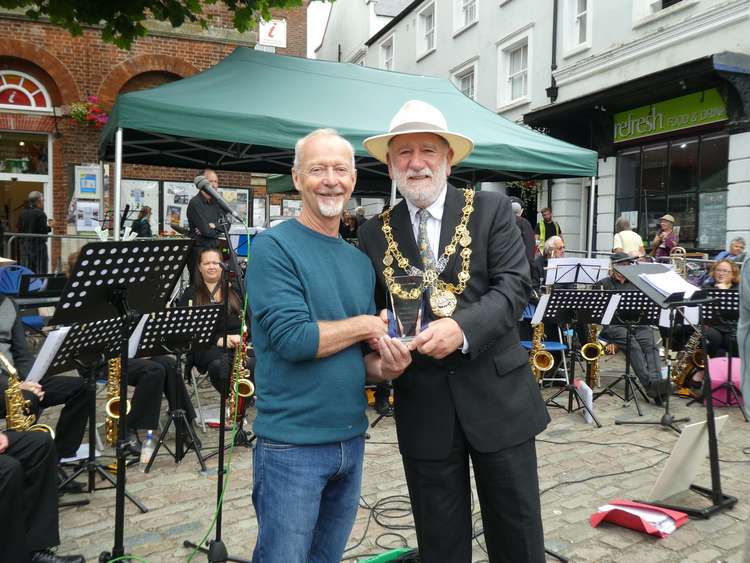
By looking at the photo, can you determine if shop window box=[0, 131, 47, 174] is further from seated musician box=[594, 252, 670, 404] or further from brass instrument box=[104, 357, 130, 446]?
seated musician box=[594, 252, 670, 404]

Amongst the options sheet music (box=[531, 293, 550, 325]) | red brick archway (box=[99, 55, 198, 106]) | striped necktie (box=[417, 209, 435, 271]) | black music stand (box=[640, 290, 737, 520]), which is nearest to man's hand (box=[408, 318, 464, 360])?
striped necktie (box=[417, 209, 435, 271])

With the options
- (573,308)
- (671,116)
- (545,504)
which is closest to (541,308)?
(573,308)

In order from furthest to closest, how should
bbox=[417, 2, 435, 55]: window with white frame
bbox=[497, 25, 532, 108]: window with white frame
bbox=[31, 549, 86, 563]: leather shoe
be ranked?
bbox=[417, 2, 435, 55]: window with white frame, bbox=[497, 25, 532, 108]: window with white frame, bbox=[31, 549, 86, 563]: leather shoe

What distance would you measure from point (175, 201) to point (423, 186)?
1206 centimetres

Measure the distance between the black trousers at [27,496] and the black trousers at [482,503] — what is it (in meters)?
A: 2.14

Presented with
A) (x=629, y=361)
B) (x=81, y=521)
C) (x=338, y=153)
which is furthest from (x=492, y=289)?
(x=629, y=361)

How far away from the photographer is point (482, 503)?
2.56m

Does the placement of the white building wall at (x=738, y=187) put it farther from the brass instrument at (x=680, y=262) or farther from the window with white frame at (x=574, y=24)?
the window with white frame at (x=574, y=24)

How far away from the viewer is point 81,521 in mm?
4141

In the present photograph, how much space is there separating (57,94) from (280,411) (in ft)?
45.9

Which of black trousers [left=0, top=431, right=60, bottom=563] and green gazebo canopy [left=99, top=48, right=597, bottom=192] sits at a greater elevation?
green gazebo canopy [left=99, top=48, right=597, bottom=192]

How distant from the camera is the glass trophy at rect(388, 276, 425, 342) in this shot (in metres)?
2.20

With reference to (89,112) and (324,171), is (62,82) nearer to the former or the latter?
(89,112)

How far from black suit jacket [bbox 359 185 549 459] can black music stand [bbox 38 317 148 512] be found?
92.8 inches
